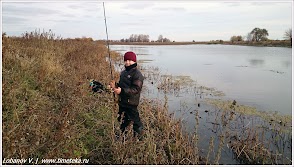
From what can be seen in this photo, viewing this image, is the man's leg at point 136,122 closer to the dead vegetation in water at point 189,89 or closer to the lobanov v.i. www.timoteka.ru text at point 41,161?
the lobanov v.i. www.timoteka.ru text at point 41,161

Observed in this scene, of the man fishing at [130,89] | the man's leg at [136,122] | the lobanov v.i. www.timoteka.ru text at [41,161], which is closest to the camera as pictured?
the lobanov v.i. www.timoteka.ru text at [41,161]

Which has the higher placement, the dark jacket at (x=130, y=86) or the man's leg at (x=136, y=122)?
the dark jacket at (x=130, y=86)

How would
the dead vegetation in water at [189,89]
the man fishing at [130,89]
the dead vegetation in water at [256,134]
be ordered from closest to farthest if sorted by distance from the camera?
the man fishing at [130,89], the dead vegetation in water at [256,134], the dead vegetation in water at [189,89]

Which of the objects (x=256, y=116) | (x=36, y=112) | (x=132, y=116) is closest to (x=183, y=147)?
(x=132, y=116)

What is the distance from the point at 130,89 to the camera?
395 centimetres

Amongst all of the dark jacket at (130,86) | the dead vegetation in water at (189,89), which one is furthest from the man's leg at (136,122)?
the dead vegetation in water at (189,89)

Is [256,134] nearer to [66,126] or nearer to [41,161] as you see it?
[66,126]

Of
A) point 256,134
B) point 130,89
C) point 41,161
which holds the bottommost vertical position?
point 256,134

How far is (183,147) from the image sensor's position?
4.22m

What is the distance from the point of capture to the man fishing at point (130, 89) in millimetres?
3947

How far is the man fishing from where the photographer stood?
155 inches

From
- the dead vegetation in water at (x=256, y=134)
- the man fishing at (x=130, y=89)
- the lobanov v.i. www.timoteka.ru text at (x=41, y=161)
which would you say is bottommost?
the dead vegetation in water at (x=256, y=134)

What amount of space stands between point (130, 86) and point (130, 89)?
0.52 ft

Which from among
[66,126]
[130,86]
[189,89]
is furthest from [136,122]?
[189,89]
